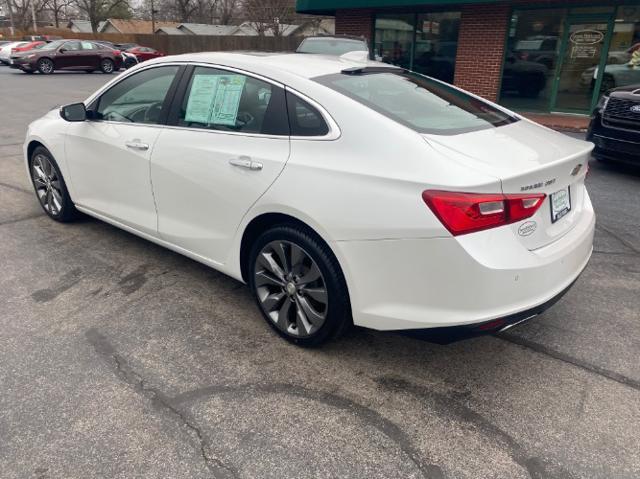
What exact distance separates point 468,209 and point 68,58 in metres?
27.7

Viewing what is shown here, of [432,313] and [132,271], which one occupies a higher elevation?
[432,313]

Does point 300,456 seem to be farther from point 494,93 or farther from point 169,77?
point 494,93

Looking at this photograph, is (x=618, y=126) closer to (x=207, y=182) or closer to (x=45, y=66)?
(x=207, y=182)

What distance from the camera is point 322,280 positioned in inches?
109

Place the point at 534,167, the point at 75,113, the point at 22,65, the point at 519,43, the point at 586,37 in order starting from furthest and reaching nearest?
the point at 22,65
the point at 519,43
the point at 586,37
the point at 75,113
the point at 534,167

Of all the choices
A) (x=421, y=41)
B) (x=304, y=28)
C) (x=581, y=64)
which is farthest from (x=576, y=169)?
(x=304, y=28)

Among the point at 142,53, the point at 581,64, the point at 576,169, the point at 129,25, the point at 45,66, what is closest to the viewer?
the point at 576,169

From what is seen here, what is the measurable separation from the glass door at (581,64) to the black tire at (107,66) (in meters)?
22.7

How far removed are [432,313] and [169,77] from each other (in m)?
2.46

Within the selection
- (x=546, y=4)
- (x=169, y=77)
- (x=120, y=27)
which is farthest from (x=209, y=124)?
(x=120, y=27)

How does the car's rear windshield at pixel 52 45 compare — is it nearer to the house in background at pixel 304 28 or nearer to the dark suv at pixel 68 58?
the dark suv at pixel 68 58

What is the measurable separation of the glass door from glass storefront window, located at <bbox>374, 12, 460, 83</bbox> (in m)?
2.74

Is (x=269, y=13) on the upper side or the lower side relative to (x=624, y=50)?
upper

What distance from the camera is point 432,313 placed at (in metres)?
2.42
